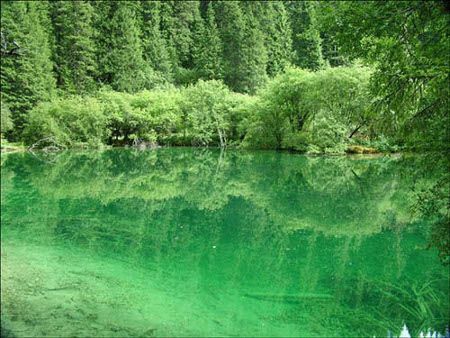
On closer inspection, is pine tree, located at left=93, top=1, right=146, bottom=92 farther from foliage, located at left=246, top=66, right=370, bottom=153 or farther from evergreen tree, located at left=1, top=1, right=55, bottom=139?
foliage, located at left=246, top=66, right=370, bottom=153

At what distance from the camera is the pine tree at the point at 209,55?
5381cm

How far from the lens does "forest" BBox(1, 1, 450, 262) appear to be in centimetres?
464

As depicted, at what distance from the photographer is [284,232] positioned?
8.69 metres

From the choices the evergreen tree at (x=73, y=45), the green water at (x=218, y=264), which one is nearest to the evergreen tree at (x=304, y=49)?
the evergreen tree at (x=73, y=45)

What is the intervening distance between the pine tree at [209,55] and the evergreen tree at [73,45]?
15412 mm

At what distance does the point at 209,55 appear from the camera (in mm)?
54562

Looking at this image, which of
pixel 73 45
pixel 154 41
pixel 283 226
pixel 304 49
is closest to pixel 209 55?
pixel 154 41

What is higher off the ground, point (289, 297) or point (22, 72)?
point (22, 72)

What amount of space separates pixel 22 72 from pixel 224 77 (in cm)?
2675

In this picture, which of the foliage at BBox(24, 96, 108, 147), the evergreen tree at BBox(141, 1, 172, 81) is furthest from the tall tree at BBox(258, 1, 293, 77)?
the foliage at BBox(24, 96, 108, 147)

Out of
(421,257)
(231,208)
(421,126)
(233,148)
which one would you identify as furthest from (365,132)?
(421,126)

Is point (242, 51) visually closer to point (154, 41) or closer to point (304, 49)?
point (304, 49)

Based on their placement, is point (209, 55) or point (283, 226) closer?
point (283, 226)

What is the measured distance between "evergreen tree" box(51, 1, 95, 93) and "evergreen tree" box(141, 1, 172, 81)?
9.30 metres
